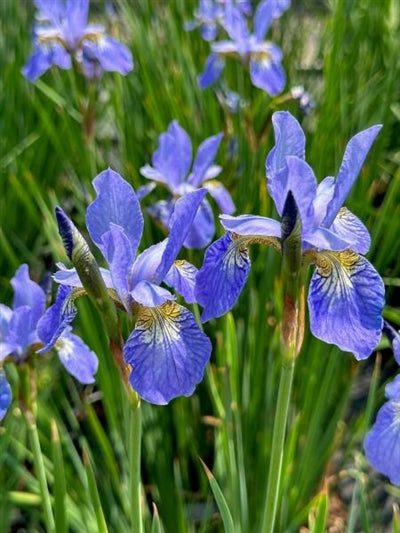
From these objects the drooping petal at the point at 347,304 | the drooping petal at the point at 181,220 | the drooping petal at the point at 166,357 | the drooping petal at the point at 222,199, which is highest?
the drooping petal at the point at 181,220

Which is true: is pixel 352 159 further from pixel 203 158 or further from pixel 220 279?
pixel 203 158

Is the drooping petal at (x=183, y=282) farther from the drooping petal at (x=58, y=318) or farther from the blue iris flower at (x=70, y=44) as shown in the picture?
the blue iris flower at (x=70, y=44)

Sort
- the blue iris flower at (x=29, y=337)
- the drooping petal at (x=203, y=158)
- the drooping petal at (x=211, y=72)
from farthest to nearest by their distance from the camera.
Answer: the drooping petal at (x=211, y=72) < the drooping petal at (x=203, y=158) < the blue iris flower at (x=29, y=337)

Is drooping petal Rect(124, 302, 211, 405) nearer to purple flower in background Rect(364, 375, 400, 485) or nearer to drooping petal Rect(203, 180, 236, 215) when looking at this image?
purple flower in background Rect(364, 375, 400, 485)

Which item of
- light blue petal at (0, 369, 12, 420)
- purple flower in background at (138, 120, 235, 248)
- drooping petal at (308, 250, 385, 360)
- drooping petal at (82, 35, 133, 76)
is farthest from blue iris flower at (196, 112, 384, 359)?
drooping petal at (82, 35, 133, 76)

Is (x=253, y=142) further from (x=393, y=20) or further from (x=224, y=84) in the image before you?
(x=393, y=20)

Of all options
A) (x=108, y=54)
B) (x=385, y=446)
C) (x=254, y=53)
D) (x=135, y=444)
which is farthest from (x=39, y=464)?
(x=254, y=53)

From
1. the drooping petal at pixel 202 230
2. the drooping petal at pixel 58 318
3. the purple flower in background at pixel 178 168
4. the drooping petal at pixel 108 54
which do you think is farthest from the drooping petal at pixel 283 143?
the drooping petal at pixel 108 54

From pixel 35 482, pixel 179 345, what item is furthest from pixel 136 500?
pixel 35 482
